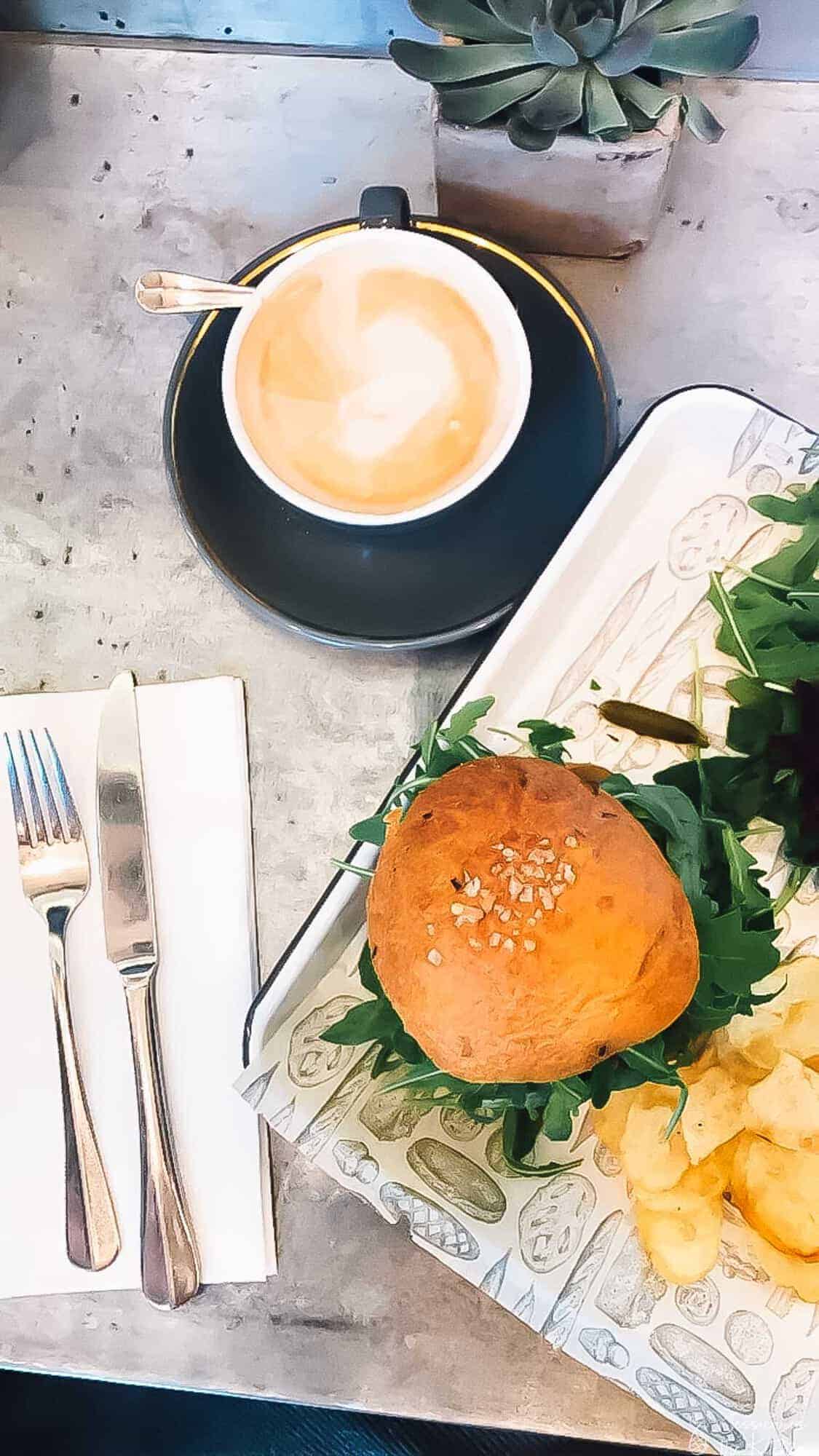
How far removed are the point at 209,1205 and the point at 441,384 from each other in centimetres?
43

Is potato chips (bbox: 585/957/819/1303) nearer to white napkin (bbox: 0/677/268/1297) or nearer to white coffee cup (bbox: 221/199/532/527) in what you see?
white napkin (bbox: 0/677/268/1297)

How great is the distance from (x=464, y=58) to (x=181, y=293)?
0.18 m

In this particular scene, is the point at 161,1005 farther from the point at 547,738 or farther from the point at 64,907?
the point at 547,738

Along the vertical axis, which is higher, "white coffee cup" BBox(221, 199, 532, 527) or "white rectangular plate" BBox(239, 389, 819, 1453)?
"white coffee cup" BBox(221, 199, 532, 527)

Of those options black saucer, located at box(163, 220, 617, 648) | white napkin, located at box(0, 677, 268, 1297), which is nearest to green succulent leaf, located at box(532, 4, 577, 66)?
black saucer, located at box(163, 220, 617, 648)

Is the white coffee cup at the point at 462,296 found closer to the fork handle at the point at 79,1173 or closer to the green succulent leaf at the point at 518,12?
the green succulent leaf at the point at 518,12

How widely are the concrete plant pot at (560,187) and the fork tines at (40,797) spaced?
366mm

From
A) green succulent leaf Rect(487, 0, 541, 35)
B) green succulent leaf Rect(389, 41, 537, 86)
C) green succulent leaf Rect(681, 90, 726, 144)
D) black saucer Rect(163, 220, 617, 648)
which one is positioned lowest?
black saucer Rect(163, 220, 617, 648)

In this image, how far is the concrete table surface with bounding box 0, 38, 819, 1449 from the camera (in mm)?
549

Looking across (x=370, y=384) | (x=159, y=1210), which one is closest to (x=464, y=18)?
(x=370, y=384)

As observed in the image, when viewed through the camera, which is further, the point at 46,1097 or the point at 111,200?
the point at 111,200

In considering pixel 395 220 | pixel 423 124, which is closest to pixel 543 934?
pixel 395 220

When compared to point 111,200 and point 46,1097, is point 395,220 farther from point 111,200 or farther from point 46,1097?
point 46,1097

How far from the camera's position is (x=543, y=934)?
1.42ft
